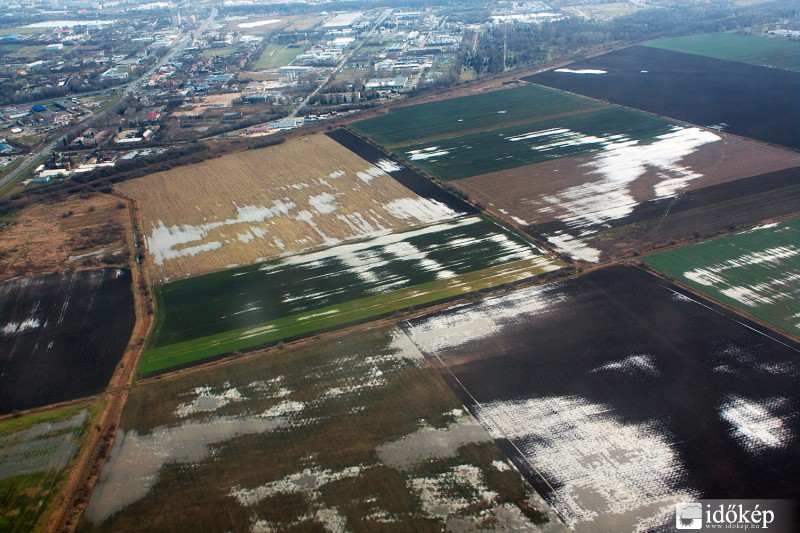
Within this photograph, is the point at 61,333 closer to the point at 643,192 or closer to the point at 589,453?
the point at 589,453

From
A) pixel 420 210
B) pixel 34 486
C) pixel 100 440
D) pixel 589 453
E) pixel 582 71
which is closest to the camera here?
pixel 589 453

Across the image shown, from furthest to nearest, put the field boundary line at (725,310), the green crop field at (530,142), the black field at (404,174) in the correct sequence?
the green crop field at (530,142) → the black field at (404,174) → the field boundary line at (725,310)

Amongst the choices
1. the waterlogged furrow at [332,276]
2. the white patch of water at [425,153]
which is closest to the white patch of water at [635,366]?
the waterlogged furrow at [332,276]

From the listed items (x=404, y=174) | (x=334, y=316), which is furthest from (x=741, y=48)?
(x=334, y=316)

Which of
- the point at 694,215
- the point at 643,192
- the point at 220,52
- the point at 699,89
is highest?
the point at 220,52

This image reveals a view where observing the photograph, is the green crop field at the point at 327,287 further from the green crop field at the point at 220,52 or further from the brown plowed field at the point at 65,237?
the green crop field at the point at 220,52

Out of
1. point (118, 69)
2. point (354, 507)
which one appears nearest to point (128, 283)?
point (354, 507)
